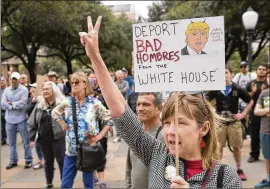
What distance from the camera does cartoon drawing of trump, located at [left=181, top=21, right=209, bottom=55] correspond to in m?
1.79

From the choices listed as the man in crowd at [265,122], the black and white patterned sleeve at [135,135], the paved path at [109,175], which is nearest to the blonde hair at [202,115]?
the black and white patterned sleeve at [135,135]

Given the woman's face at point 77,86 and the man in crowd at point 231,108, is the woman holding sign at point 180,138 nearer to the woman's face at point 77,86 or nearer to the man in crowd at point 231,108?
the woman's face at point 77,86

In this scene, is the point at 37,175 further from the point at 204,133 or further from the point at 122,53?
the point at 122,53

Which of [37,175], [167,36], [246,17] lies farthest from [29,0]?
[167,36]

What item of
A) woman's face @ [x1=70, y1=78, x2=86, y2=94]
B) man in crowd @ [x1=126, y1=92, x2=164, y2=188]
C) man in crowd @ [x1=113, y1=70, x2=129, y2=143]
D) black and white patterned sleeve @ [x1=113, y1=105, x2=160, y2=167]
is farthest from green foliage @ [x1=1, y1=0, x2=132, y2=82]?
black and white patterned sleeve @ [x1=113, y1=105, x2=160, y2=167]

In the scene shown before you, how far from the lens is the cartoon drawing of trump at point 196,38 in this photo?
1.79 m

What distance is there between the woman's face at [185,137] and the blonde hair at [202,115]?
0.11 feet

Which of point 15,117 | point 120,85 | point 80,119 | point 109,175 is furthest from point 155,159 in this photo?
Answer: point 120,85

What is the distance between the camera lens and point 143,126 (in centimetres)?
299

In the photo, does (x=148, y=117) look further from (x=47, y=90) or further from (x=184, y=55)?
(x=47, y=90)

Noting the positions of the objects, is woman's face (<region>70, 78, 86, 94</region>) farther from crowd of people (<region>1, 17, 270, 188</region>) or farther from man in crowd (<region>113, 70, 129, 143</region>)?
man in crowd (<region>113, 70, 129, 143</region>)

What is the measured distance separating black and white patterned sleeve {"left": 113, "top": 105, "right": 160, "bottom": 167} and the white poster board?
186 millimetres

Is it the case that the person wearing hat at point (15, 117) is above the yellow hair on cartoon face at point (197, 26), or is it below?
below

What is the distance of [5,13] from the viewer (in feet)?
70.8
